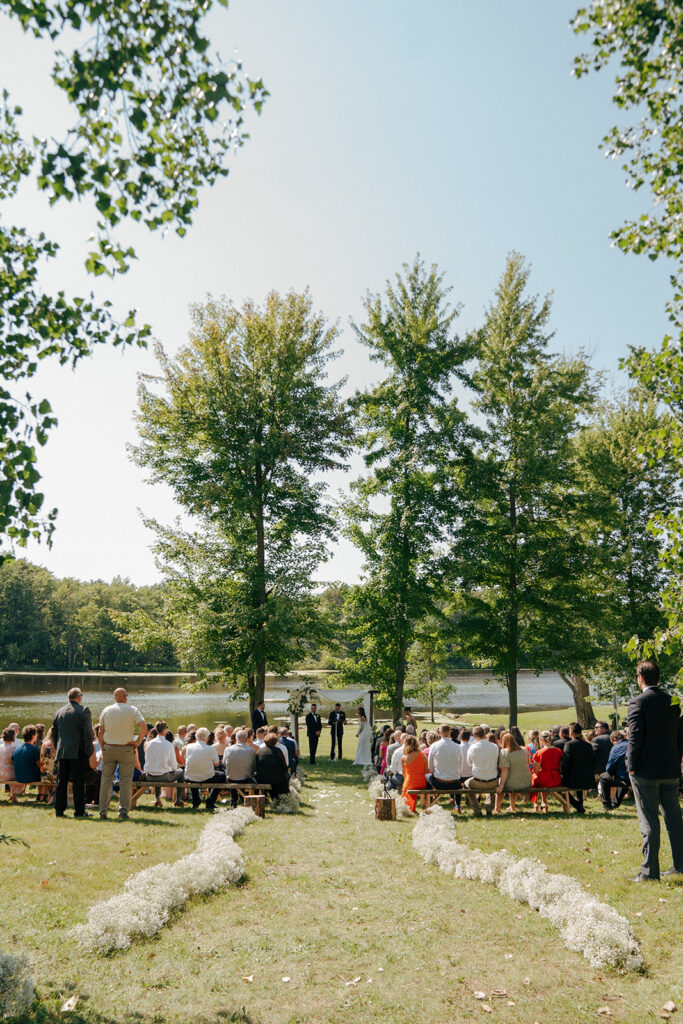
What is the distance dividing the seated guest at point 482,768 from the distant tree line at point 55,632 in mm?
83324

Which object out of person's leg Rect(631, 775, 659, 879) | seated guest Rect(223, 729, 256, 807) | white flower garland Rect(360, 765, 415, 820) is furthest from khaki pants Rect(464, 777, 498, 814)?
person's leg Rect(631, 775, 659, 879)

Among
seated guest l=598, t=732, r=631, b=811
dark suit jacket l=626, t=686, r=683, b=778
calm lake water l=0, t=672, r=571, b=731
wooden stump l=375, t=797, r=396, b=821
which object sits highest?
dark suit jacket l=626, t=686, r=683, b=778

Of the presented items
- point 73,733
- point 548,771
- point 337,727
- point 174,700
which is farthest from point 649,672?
point 174,700

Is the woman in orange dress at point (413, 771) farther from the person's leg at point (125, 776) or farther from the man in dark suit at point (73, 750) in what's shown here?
the man in dark suit at point (73, 750)

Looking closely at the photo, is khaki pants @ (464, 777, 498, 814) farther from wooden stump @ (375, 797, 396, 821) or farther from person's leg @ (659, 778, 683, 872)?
person's leg @ (659, 778, 683, 872)

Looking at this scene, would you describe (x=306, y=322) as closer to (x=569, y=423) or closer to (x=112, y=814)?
(x=569, y=423)

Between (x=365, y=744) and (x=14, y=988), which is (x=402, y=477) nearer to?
(x=365, y=744)

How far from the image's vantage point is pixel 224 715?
42656 millimetres

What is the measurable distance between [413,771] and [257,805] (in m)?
2.78

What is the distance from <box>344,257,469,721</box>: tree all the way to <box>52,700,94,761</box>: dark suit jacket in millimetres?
14218

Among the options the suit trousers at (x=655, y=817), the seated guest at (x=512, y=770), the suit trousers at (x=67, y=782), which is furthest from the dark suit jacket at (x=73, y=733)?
the suit trousers at (x=655, y=817)

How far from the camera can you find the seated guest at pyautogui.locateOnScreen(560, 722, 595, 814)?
493 inches

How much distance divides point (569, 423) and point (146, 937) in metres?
22.3

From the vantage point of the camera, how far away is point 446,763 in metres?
12.5
